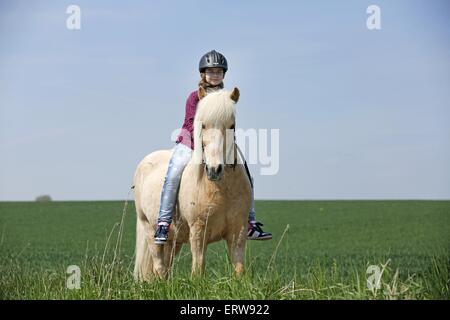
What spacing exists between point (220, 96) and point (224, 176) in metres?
0.84

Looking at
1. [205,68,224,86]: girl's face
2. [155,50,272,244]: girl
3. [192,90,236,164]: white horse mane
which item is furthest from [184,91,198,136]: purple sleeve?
[192,90,236,164]: white horse mane

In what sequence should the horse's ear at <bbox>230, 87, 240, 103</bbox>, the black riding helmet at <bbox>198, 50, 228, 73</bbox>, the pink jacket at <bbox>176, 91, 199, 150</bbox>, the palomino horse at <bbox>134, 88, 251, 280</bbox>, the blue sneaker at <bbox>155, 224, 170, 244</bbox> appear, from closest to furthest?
1. the palomino horse at <bbox>134, 88, 251, 280</bbox>
2. the horse's ear at <bbox>230, 87, 240, 103</bbox>
3. the black riding helmet at <bbox>198, 50, 228, 73</bbox>
4. the pink jacket at <bbox>176, 91, 199, 150</bbox>
5. the blue sneaker at <bbox>155, 224, 170, 244</bbox>

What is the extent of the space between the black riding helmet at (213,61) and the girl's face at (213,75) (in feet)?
0.18

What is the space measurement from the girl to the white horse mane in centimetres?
58

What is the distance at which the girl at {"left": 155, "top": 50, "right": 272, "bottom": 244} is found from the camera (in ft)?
22.8

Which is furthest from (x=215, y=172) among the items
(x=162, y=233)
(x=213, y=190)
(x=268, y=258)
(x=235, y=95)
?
(x=268, y=258)

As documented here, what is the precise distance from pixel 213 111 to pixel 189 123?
0.96 meters

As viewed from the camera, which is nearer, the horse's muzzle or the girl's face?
the horse's muzzle

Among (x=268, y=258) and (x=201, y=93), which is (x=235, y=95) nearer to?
(x=201, y=93)

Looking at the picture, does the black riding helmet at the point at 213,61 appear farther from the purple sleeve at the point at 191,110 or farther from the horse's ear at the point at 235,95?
the horse's ear at the point at 235,95

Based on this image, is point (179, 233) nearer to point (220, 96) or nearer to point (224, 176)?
point (224, 176)

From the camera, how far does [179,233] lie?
23.9 feet

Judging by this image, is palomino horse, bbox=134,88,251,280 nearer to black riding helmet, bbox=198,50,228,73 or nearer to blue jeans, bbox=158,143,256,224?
blue jeans, bbox=158,143,256,224

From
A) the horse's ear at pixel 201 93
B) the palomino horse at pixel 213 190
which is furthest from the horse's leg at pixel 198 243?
the horse's ear at pixel 201 93
